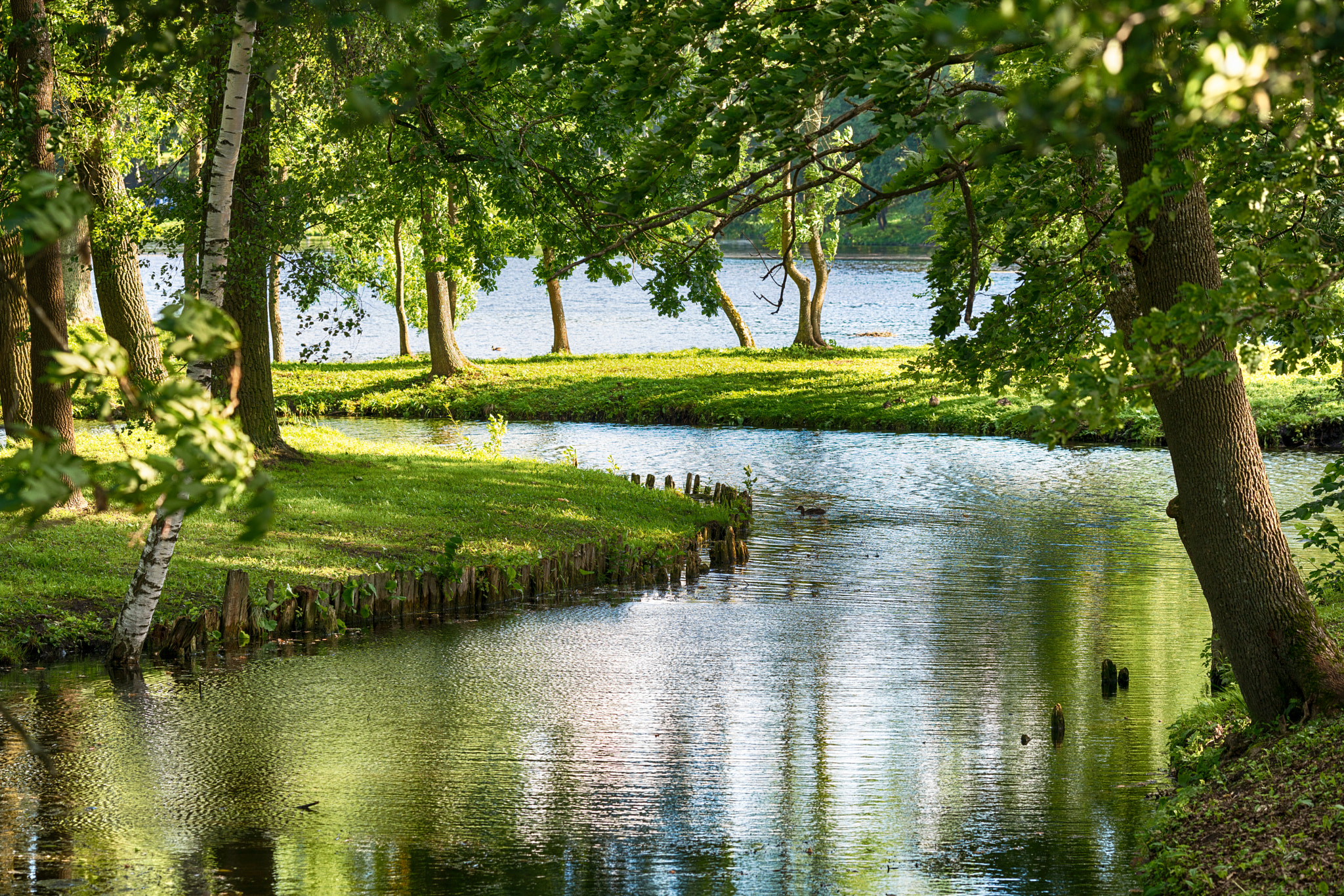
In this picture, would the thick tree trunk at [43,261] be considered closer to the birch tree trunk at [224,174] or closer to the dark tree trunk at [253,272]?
the dark tree trunk at [253,272]

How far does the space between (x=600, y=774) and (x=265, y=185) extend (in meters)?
7.78

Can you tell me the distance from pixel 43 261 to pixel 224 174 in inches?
185

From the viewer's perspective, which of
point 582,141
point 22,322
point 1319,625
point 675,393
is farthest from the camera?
point 675,393

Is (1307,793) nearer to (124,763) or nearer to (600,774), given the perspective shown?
(600,774)

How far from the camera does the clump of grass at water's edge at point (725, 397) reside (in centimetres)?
2841

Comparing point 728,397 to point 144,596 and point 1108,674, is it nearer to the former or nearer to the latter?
point 1108,674

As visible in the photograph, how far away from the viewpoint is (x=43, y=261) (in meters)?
13.1

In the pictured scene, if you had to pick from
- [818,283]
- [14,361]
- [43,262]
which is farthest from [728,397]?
[43,262]

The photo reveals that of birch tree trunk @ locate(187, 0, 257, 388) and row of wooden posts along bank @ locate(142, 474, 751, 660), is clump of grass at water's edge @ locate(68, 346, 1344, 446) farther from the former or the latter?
birch tree trunk @ locate(187, 0, 257, 388)

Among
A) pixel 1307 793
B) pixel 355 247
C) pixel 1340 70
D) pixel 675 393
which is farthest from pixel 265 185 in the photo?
pixel 675 393

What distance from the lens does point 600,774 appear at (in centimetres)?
873

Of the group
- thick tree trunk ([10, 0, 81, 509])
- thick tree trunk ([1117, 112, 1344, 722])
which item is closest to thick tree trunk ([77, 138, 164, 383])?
thick tree trunk ([10, 0, 81, 509])

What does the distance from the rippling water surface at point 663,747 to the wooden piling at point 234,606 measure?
0.43m

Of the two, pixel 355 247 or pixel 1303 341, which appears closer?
pixel 1303 341
